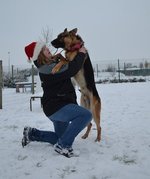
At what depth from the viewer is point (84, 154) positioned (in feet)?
12.7

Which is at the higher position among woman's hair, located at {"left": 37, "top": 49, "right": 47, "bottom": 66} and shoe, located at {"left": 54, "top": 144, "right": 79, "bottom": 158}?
woman's hair, located at {"left": 37, "top": 49, "right": 47, "bottom": 66}

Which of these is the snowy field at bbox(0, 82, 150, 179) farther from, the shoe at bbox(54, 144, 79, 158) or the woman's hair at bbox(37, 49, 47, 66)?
the woman's hair at bbox(37, 49, 47, 66)

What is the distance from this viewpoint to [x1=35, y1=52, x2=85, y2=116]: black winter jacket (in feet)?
12.5

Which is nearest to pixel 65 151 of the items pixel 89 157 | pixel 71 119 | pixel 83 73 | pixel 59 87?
pixel 89 157

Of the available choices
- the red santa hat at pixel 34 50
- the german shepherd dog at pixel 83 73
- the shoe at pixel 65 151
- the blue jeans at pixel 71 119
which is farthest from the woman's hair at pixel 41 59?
the shoe at pixel 65 151

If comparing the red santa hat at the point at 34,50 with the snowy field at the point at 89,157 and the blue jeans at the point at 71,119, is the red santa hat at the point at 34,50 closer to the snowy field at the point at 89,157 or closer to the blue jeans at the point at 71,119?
the blue jeans at the point at 71,119

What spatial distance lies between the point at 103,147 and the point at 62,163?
33.4 inches

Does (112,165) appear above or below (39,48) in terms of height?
below

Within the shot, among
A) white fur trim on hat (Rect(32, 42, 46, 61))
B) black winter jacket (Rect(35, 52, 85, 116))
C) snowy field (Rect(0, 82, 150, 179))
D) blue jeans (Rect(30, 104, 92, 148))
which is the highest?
white fur trim on hat (Rect(32, 42, 46, 61))

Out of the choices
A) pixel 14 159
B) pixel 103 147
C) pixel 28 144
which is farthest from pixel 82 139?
pixel 14 159

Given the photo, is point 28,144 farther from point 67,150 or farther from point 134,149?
point 134,149

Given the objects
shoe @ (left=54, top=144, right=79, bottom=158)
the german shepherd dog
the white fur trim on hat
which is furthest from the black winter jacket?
shoe @ (left=54, top=144, right=79, bottom=158)

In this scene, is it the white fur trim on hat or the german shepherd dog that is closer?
the white fur trim on hat

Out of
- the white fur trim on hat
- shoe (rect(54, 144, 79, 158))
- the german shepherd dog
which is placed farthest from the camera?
the german shepherd dog
